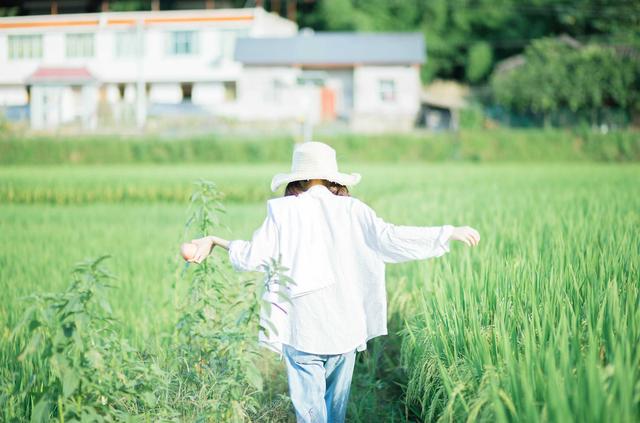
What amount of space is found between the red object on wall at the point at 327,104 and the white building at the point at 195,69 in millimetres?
48

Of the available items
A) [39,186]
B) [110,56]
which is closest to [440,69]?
[110,56]

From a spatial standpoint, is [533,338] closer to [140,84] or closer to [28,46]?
[140,84]

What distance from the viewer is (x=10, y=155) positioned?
22500 mm

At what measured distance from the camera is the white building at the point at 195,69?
106ft

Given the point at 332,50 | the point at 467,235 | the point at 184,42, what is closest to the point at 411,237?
the point at 467,235

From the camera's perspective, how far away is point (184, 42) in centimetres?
3381

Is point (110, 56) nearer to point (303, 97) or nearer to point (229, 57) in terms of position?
point (229, 57)

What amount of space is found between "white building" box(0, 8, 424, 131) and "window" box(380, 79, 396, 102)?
5 centimetres

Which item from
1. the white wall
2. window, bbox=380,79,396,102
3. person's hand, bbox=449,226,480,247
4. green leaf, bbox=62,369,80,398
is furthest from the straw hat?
the white wall

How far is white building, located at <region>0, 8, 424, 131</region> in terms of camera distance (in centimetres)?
3234

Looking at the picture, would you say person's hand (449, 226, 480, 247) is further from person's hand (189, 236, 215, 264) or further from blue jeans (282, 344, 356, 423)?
person's hand (189, 236, 215, 264)

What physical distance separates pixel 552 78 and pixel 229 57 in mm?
15050

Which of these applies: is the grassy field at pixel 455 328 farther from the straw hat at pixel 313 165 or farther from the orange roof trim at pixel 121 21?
the orange roof trim at pixel 121 21

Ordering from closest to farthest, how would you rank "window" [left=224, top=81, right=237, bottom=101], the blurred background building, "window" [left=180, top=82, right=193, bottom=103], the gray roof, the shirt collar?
1. the shirt collar
2. the blurred background building
3. the gray roof
4. "window" [left=224, top=81, right=237, bottom=101]
5. "window" [left=180, top=82, right=193, bottom=103]
